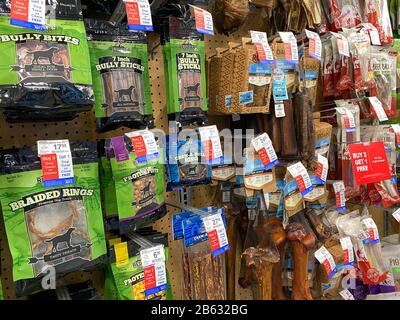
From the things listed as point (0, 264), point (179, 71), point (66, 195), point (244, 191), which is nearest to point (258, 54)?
point (179, 71)

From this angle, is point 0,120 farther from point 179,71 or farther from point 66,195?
point 179,71

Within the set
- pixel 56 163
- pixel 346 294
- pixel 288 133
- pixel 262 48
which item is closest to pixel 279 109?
pixel 288 133

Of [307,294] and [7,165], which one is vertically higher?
[7,165]

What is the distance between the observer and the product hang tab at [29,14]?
95 centimetres

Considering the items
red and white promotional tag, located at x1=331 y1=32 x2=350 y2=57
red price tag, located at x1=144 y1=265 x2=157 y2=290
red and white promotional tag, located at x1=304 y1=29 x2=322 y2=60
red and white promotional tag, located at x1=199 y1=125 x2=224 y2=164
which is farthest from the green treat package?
red and white promotional tag, located at x1=331 y1=32 x2=350 y2=57

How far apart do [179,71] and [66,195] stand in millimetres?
585

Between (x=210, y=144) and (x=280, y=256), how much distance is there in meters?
0.67

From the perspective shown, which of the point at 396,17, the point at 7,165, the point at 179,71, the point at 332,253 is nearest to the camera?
the point at 7,165

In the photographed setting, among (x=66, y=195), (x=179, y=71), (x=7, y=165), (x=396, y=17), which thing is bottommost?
(x=66, y=195)

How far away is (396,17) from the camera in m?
2.22

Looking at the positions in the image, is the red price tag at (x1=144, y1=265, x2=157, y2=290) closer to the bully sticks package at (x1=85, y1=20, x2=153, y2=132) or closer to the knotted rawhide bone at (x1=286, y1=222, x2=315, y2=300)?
the bully sticks package at (x1=85, y1=20, x2=153, y2=132)

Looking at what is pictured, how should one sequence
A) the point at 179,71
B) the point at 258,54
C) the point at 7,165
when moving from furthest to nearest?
1. the point at 258,54
2. the point at 179,71
3. the point at 7,165

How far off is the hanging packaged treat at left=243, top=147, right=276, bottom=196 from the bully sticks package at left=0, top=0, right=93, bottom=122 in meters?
0.72
